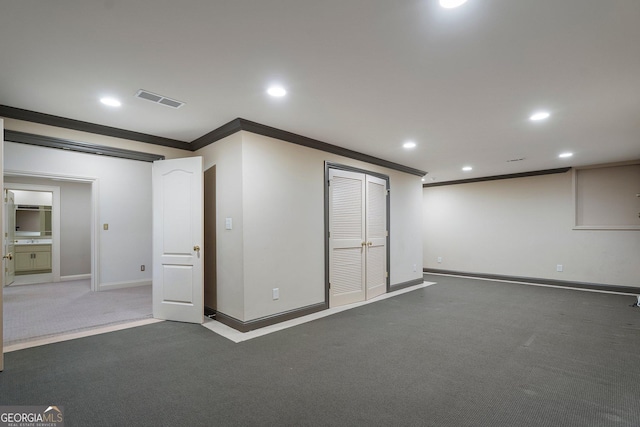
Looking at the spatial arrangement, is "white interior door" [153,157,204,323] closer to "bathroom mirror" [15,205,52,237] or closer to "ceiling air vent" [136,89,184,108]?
"ceiling air vent" [136,89,184,108]

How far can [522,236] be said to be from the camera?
678cm

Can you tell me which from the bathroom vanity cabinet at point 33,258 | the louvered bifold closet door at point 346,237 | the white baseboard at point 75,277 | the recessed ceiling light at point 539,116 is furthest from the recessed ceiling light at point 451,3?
the bathroom vanity cabinet at point 33,258

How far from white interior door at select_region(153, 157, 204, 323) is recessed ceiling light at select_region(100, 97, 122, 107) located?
995mm

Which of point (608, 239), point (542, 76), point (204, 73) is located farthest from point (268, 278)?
point (608, 239)

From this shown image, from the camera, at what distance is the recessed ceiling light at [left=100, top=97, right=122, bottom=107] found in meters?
2.94

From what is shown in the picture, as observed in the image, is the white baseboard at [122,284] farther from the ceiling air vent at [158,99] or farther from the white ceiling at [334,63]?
the ceiling air vent at [158,99]

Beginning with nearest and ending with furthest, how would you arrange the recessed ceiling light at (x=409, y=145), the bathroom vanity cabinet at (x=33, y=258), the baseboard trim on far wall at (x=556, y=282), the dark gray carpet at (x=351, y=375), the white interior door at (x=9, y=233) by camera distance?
the dark gray carpet at (x=351, y=375) < the recessed ceiling light at (x=409, y=145) < the baseboard trim on far wall at (x=556, y=282) < the white interior door at (x=9, y=233) < the bathroom vanity cabinet at (x=33, y=258)

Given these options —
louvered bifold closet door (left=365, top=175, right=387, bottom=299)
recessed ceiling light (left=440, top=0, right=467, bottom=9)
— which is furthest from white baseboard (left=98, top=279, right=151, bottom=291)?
recessed ceiling light (left=440, top=0, right=467, bottom=9)

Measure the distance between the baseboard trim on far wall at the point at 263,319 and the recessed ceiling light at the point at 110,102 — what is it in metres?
2.62

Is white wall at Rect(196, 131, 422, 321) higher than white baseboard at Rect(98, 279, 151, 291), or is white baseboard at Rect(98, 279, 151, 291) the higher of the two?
white wall at Rect(196, 131, 422, 321)

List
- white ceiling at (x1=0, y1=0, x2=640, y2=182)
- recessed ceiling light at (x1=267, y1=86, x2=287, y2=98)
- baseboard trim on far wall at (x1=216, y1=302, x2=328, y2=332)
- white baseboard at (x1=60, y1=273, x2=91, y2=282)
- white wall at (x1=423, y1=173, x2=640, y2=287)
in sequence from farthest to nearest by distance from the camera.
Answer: white baseboard at (x1=60, y1=273, x2=91, y2=282) < white wall at (x1=423, y1=173, x2=640, y2=287) < baseboard trim on far wall at (x1=216, y1=302, x2=328, y2=332) < recessed ceiling light at (x1=267, y1=86, x2=287, y2=98) < white ceiling at (x1=0, y1=0, x2=640, y2=182)

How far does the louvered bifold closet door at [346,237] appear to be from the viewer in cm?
457

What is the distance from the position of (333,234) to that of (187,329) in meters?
2.29

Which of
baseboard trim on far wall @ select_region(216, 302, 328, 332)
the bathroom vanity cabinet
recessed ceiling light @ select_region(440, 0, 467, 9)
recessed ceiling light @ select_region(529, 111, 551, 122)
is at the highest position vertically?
recessed ceiling light @ select_region(440, 0, 467, 9)
